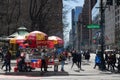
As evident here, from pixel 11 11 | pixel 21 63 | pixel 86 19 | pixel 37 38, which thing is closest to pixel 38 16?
pixel 11 11

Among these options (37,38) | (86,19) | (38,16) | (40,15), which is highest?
(86,19)

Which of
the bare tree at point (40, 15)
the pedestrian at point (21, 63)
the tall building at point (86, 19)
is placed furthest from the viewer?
the tall building at point (86, 19)

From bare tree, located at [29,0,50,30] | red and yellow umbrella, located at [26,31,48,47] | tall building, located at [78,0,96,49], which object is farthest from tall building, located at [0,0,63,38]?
tall building, located at [78,0,96,49]

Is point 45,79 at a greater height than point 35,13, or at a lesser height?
lesser

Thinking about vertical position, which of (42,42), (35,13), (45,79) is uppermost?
(35,13)

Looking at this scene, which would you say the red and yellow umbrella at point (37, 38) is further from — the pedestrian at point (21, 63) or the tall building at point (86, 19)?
the tall building at point (86, 19)

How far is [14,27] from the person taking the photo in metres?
66.1

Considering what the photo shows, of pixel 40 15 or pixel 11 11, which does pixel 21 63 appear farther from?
pixel 11 11

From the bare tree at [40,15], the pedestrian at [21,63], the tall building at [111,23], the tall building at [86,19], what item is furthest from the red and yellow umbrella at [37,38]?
the tall building at [111,23]

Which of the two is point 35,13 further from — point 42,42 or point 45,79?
point 45,79

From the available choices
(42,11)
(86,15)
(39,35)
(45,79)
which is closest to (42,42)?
(39,35)

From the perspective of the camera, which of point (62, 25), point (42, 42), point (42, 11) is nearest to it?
point (42, 42)

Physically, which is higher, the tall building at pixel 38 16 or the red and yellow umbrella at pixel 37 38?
the tall building at pixel 38 16

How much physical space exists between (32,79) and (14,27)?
42.6 meters
